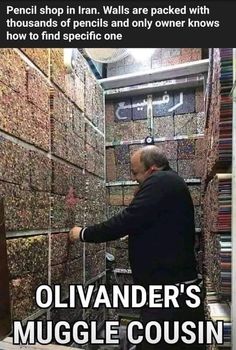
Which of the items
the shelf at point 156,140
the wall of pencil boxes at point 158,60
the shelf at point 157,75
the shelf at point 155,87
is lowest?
the shelf at point 156,140

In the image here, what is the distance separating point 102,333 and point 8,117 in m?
0.81

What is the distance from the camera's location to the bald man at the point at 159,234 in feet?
4.45

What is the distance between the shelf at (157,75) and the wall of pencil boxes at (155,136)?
0.12 m

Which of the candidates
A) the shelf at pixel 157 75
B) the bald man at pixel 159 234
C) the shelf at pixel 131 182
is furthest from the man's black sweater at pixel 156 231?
the shelf at pixel 157 75

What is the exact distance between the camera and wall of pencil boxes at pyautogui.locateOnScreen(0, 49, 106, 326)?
1.15 m

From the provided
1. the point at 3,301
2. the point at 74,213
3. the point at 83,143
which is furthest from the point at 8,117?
the point at 83,143

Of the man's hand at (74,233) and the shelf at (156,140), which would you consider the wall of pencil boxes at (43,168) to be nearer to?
the man's hand at (74,233)

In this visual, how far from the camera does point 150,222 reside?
4.52 feet

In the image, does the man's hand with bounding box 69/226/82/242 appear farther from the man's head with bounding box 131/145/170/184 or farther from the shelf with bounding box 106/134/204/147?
the shelf with bounding box 106/134/204/147

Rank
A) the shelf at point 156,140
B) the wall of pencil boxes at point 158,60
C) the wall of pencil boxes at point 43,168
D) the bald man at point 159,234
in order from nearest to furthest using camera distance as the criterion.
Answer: the wall of pencil boxes at point 43,168 → the bald man at point 159,234 → the wall of pencil boxes at point 158,60 → the shelf at point 156,140

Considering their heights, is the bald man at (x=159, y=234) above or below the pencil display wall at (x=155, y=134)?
below

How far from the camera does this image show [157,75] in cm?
253

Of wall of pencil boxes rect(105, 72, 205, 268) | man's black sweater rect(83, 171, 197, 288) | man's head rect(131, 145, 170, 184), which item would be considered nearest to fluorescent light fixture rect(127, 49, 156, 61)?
wall of pencil boxes rect(105, 72, 205, 268)

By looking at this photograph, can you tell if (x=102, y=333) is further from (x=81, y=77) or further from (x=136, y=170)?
(x=81, y=77)
